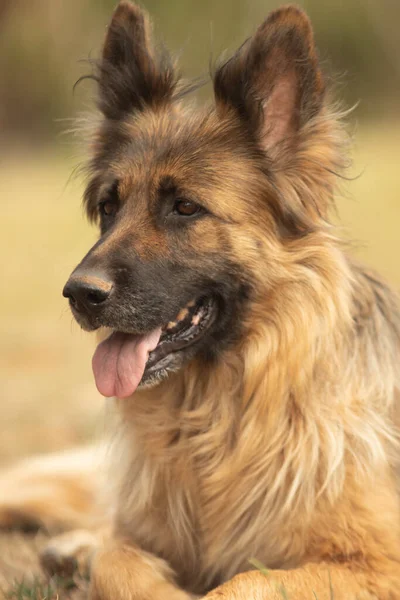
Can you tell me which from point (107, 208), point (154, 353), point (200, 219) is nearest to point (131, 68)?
point (107, 208)

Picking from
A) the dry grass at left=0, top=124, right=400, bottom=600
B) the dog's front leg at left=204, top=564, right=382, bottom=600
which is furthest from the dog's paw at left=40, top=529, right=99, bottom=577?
the dog's front leg at left=204, top=564, right=382, bottom=600

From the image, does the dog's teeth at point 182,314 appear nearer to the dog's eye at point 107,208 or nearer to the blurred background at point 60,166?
the dog's eye at point 107,208

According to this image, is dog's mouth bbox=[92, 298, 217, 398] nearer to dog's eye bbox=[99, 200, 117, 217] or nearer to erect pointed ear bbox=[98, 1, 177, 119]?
dog's eye bbox=[99, 200, 117, 217]

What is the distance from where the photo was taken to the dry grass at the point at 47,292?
5803mm

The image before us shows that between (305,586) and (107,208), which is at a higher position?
(107,208)

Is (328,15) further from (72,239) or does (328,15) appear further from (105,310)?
(105,310)

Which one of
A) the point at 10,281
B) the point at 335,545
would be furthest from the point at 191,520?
the point at 10,281

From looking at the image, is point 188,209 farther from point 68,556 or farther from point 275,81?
point 68,556

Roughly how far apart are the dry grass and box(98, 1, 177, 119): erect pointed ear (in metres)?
0.61

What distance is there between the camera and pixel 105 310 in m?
3.93

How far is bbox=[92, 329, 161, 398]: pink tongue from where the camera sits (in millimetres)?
4051

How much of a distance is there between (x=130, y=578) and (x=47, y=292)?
10.7 meters

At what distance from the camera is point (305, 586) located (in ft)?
11.9

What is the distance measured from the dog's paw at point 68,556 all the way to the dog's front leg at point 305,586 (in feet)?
3.70
